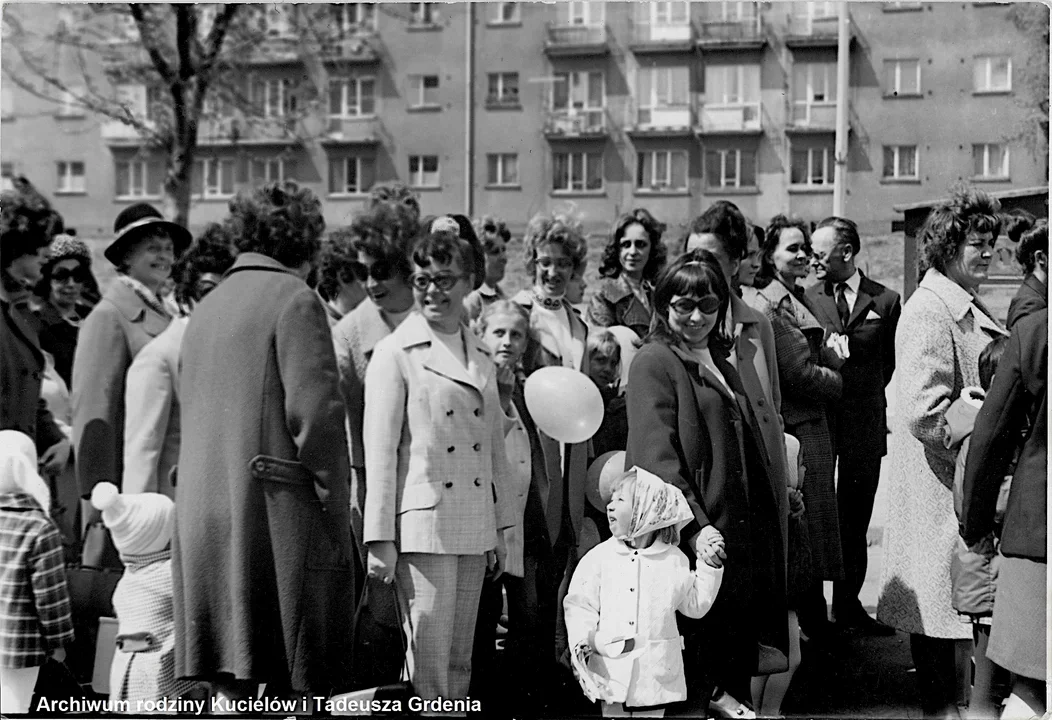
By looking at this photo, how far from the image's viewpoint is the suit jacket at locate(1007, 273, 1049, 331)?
392cm

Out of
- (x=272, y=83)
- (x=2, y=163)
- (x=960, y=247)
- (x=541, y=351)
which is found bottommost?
(x=541, y=351)

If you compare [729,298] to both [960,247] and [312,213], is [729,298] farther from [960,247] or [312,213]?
[312,213]

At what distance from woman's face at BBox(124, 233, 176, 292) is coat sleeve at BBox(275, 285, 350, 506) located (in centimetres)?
102

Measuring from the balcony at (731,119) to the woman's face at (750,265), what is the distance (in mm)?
444

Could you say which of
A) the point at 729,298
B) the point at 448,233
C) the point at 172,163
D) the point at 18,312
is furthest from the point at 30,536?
the point at 729,298

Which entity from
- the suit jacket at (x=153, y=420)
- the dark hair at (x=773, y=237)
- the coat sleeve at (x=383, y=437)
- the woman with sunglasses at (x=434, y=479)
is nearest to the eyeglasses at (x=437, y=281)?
the woman with sunglasses at (x=434, y=479)

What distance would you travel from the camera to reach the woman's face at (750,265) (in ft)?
15.7

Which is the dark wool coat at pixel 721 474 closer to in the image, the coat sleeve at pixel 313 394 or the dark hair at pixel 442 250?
the dark hair at pixel 442 250

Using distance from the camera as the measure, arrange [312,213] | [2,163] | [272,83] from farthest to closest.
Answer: [272,83] → [2,163] → [312,213]

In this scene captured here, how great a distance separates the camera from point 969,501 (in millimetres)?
3842

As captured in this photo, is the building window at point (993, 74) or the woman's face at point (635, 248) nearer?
the building window at point (993, 74)

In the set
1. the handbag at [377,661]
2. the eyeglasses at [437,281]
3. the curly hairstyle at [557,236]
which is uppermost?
the curly hairstyle at [557,236]

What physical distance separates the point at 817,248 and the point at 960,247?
0.72 meters

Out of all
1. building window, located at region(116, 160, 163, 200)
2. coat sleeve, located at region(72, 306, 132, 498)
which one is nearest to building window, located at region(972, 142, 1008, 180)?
coat sleeve, located at region(72, 306, 132, 498)
